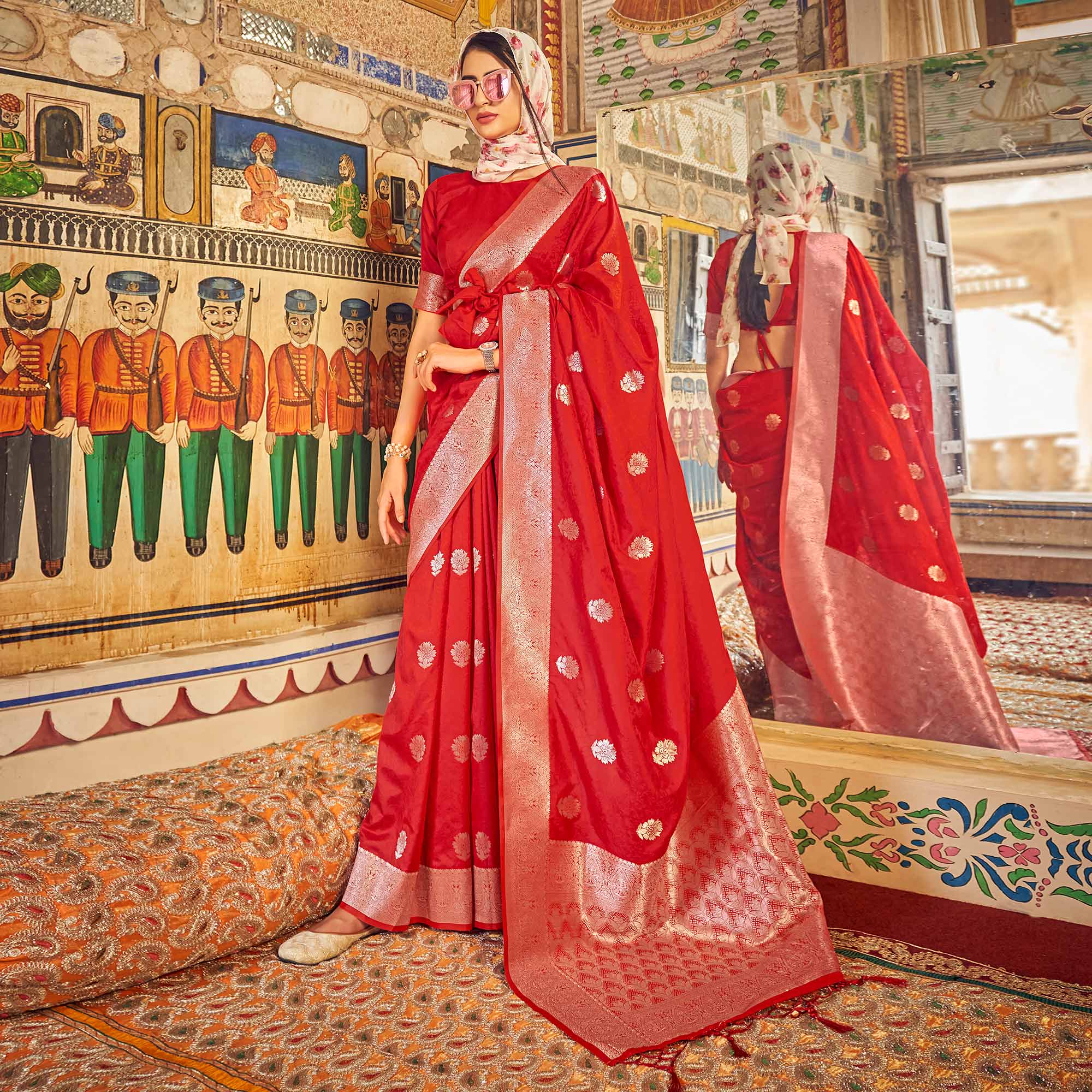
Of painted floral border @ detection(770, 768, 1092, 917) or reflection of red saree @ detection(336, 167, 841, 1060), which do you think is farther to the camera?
painted floral border @ detection(770, 768, 1092, 917)

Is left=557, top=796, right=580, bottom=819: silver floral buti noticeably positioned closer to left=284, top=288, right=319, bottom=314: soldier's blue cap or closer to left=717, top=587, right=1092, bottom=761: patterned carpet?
left=717, top=587, right=1092, bottom=761: patterned carpet

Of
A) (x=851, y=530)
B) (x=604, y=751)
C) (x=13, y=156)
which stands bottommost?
(x=604, y=751)

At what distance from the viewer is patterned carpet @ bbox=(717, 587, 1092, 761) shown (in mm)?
1953

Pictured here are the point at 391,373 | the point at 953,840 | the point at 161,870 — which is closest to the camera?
the point at 161,870

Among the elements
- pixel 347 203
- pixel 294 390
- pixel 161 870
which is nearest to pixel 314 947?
pixel 161 870

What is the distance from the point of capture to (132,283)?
2.15 m

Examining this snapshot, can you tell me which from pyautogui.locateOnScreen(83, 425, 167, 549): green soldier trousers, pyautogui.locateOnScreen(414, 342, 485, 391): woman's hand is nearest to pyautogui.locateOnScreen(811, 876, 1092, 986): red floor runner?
pyautogui.locateOnScreen(414, 342, 485, 391): woman's hand

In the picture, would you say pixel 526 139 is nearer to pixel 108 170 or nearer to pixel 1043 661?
pixel 108 170

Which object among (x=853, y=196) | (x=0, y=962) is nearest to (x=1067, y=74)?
(x=853, y=196)

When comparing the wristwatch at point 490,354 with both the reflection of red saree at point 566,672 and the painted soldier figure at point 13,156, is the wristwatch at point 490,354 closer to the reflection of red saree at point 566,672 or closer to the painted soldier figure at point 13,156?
the reflection of red saree at point 566,672

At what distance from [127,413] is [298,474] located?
1.44ft

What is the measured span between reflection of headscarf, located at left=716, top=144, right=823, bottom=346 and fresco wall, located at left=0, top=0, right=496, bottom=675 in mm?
952

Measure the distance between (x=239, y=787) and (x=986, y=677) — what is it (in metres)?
1.59

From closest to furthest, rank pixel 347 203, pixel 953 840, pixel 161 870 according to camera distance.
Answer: pixel 161 870 → pixel 953 840 → pixel 347 203
